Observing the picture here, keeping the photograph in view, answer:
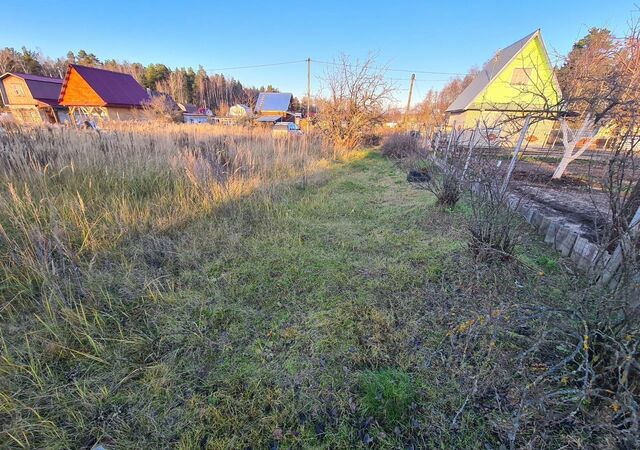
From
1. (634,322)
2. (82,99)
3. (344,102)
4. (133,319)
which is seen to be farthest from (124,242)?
(82,99)

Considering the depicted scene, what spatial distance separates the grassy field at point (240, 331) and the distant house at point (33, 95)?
2914cm

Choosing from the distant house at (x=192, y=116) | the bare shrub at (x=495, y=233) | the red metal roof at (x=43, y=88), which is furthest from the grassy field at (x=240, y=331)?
the red metal roof at (x=43, y=88)

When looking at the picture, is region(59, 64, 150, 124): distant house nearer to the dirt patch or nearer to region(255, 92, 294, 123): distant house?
region(255, 92, 294, 123): distant house

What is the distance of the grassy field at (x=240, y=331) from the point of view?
1269mm

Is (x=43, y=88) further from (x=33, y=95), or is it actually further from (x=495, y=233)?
(x=495, y=233)

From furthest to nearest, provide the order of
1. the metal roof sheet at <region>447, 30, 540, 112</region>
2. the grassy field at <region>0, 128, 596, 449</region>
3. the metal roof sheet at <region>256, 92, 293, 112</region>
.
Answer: the metal roof sheet at <region>256, 92, 293, 112</region>
the metal roof sheet at <region>447, 30, 540, 112</region>
the grassy field at <region>0, 128, 596, 449</region>

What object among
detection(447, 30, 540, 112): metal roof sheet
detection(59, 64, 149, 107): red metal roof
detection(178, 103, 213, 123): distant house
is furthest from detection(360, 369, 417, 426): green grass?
detection(178, 103, 213, 123): distant house

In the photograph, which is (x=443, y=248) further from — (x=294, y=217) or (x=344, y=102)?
(x=344, y=102)

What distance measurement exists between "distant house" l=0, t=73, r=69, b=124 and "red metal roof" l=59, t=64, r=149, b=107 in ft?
9.79

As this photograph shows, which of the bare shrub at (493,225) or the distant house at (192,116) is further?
the distant house at (192,116)

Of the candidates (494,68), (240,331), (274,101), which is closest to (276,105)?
(274,101)

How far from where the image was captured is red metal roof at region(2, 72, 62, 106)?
21.8 meters

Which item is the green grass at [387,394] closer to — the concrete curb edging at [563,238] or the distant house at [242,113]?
the concrete curb edging at [563,238]

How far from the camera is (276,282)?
95.0 inches
